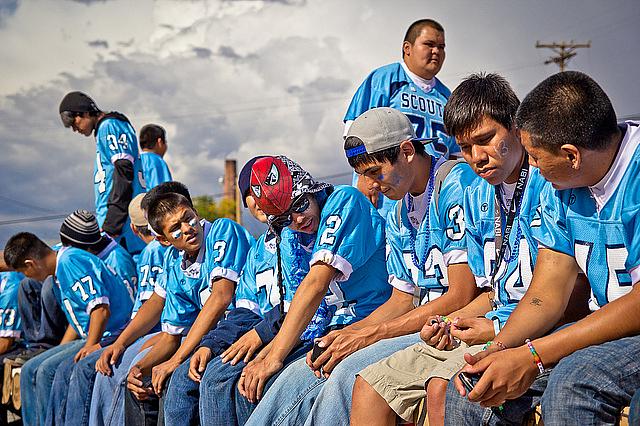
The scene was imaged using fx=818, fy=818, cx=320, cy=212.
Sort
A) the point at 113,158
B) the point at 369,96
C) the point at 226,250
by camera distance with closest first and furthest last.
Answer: the point at 226,250, the point at 369,96, the point at 113,158

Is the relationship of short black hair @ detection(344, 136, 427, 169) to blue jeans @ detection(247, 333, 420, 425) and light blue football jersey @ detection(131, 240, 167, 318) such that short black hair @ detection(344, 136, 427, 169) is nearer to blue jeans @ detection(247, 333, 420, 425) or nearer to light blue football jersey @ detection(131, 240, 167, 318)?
blue jeans @ detection(247, 333, 420, 425)

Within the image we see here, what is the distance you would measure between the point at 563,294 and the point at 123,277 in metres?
4.58

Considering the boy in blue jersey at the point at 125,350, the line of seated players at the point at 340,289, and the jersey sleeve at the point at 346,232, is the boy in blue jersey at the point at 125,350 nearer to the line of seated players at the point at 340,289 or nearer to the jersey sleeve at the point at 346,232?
the line of seated players at the point at 340,289

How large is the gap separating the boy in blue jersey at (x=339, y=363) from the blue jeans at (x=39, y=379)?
10.3 feet

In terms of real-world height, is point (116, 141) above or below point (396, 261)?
above

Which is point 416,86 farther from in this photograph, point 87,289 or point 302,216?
point 87,289

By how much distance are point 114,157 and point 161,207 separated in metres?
2.25

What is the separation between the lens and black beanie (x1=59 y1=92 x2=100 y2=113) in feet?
23.8

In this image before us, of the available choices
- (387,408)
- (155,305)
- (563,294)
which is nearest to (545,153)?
(563,294)

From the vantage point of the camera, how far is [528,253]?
3219mm

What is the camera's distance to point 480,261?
3.53 meters

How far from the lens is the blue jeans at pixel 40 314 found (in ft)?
23.6

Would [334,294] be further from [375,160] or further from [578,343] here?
[578,343]

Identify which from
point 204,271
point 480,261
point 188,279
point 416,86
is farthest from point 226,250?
point 480,261
